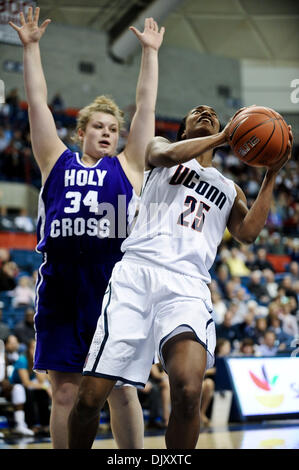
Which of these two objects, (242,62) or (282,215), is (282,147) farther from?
(242,62)

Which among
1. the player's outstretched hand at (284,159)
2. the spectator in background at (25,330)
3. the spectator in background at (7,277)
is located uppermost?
the player's outstretched hand at (284,159)

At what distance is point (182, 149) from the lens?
129 inches

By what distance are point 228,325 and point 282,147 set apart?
26.5 feet

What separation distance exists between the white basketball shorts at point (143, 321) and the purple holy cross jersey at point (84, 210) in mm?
484

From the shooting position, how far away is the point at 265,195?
354cm

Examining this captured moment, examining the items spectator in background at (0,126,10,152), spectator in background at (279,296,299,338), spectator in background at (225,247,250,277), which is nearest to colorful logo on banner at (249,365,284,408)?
spectator in background at (279,296,299,338)

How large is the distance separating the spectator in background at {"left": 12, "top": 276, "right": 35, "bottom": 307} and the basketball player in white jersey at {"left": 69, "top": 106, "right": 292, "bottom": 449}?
7.61 metres

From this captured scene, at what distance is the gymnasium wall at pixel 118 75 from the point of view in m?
21.5

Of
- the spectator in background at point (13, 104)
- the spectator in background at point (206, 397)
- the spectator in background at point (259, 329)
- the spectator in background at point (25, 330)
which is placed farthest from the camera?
the spectator in background at point (13, 104)

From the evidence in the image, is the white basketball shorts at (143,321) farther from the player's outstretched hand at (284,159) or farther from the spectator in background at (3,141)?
the spectator in background at (3,141)

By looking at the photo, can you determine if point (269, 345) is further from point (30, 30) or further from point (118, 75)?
point (118, 75)

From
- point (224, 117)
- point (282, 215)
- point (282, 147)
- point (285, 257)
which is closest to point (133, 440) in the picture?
point (282, 147)

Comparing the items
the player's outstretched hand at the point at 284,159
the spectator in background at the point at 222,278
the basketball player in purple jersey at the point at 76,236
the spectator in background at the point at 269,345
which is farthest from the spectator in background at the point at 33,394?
the spectator in background at the point at 222,278
